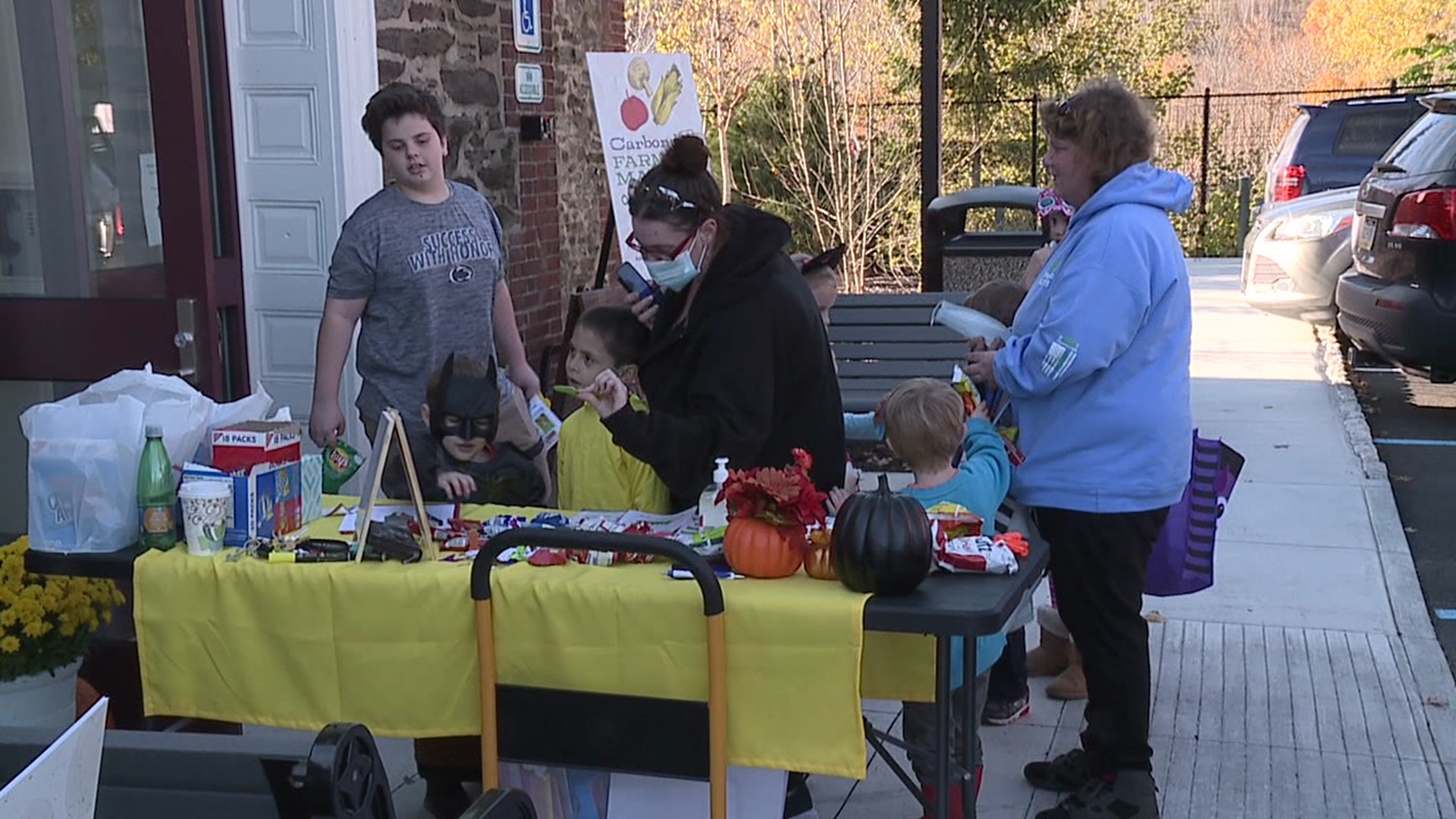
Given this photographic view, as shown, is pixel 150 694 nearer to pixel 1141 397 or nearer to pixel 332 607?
pixel 332 607

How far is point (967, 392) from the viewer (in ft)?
11.7

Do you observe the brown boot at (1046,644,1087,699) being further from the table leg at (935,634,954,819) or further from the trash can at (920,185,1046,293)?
the trash can at (920,185,1046,293)

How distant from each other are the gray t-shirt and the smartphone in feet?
3.29

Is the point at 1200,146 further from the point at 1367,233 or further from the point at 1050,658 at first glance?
the point at 1050,658

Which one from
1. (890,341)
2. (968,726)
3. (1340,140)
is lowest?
(968,726)

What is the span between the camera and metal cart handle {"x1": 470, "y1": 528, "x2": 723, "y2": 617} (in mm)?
2580

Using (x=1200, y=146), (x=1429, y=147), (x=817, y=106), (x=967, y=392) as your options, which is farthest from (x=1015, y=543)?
(x=1200, y=146)

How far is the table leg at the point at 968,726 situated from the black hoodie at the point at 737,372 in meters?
0.60

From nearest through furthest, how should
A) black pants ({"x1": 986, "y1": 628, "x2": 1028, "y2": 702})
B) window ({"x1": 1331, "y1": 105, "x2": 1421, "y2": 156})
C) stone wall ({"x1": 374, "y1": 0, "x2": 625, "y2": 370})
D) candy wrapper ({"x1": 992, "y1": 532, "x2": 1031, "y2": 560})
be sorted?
candy wrapper ({"x1": 992, "y1": 532, "x2": 1031, "y2": 560})
black pants ({"x1": 986, "y1": 628, "x2": 1028, "y2": 702})
stone wall ({"x1": 374, "y1": 0, "x2": 625, "y2": 370})
window ({"x1": 1331, "y1": 105, "x2": 1421, "y2": 156})

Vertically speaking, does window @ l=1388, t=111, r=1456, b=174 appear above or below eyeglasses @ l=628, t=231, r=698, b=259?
above

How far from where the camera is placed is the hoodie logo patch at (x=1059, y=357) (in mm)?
3232

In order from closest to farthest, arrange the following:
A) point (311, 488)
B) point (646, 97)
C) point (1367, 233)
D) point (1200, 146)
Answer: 1. point (311, 488)
2. point (646, 97)
3. point (1367, 233)
4. point (1200, 146)

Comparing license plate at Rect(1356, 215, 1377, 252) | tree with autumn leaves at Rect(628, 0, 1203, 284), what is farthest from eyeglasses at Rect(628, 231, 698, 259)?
tree with autumn leaves at Rect(628, 0, 1203, 284)

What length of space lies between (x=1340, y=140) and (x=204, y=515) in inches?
447
